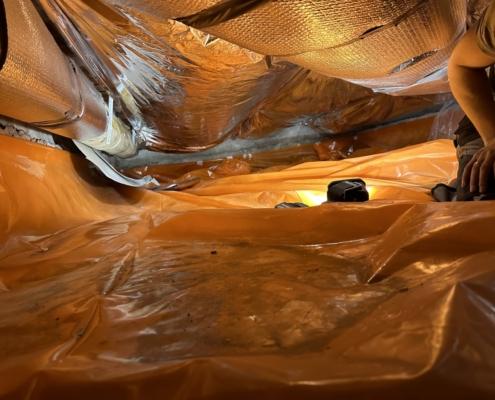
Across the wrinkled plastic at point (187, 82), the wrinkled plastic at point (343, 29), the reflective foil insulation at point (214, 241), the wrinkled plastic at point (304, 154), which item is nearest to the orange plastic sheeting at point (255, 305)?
the reflective foil insulation at point (214, 241)

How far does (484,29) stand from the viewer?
34.8 inches

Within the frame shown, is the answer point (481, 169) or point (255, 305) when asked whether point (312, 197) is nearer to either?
point (481, 169)

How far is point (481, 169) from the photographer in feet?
3.09

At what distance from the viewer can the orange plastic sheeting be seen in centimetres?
38

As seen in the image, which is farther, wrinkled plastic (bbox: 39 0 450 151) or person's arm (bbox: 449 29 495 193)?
wrinkled plastic (bbox: 39 0 450 151)

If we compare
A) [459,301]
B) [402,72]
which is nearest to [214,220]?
[459,301]

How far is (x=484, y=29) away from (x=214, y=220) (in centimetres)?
86

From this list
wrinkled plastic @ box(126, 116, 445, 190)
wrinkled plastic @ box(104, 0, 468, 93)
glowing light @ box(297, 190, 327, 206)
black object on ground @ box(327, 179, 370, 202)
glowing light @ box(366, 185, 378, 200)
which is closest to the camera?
wrinkled plastic @ box(104, 0, 468, 93)

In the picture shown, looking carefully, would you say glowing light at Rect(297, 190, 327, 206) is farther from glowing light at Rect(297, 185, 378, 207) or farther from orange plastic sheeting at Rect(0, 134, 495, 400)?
orange plastic sheeting at Rect(0, 134, 495, 400)

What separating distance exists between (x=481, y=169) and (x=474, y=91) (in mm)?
337

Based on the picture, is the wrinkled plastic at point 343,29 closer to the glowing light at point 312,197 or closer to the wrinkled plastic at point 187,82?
the wrinkled plastic at point 187,82

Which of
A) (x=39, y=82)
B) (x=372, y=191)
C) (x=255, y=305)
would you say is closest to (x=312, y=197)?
(x=372, y=191)

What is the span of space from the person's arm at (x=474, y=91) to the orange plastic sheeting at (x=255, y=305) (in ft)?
0.77

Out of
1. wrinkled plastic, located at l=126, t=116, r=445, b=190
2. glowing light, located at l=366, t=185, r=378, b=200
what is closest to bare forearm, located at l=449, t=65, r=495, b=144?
glowing light, located at l=366, t=185, r=378, b=200
